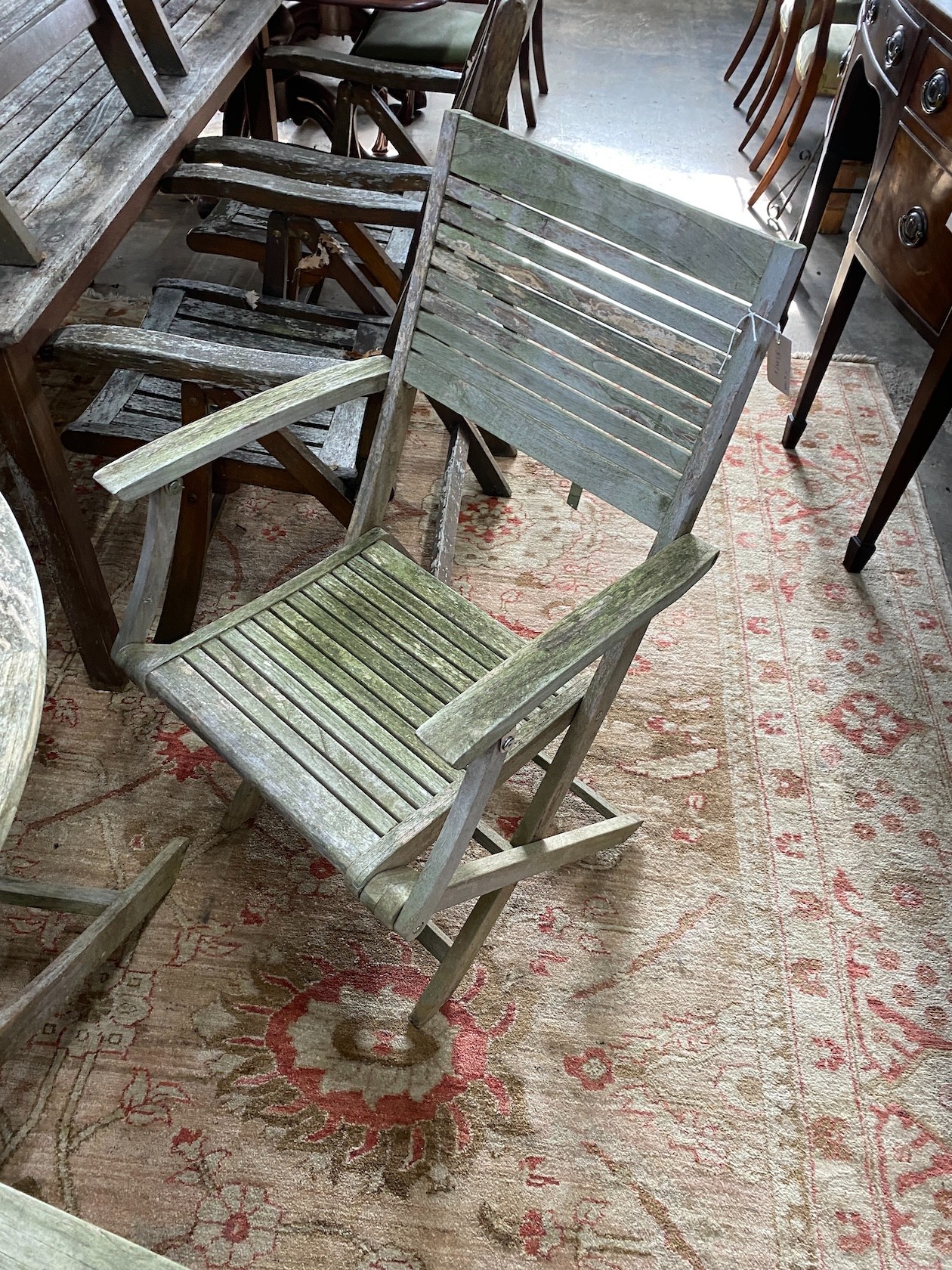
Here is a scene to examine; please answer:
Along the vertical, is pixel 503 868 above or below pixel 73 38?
below

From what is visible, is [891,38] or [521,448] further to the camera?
[891,38]

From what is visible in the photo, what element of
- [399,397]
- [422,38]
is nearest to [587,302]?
[399,397]

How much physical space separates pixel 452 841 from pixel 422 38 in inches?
122

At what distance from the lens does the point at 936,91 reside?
194 centimetres

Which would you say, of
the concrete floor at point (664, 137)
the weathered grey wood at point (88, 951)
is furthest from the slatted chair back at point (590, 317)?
the concrete floor at point (664, 137)

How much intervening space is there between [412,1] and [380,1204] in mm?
3162

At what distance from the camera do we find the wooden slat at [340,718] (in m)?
1.36

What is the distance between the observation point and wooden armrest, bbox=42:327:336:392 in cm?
167

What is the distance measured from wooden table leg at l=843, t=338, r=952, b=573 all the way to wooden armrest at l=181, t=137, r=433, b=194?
3.86 feet

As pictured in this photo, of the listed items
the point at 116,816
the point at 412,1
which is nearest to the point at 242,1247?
the point at 116,816

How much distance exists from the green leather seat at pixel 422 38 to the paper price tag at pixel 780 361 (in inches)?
100

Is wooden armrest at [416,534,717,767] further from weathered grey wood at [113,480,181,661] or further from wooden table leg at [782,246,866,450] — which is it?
wooden table leg at [782,246,866,450]

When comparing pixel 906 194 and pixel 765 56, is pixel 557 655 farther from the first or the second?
pixel 765 56

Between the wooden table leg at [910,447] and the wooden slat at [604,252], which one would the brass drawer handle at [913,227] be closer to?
the wooden table leg at [910,447]
